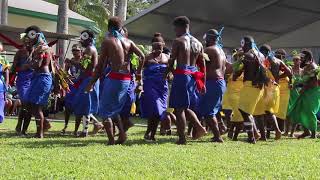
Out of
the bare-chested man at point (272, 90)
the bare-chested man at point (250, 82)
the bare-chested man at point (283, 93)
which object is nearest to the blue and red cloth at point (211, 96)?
the bare-chested man at point (250, 82)

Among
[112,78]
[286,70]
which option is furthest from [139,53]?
[286,70]

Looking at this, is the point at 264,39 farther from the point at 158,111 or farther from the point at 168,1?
the point at 158,111

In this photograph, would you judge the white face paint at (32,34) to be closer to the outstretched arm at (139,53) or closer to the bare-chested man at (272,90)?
the outstretched arm at (139,53)

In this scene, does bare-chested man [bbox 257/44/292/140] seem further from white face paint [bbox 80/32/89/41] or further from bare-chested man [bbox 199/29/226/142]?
white face paint [bbox 80/32/89/41]

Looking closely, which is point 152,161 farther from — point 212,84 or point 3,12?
point 3,12

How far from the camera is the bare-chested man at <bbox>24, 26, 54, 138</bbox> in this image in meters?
8.88

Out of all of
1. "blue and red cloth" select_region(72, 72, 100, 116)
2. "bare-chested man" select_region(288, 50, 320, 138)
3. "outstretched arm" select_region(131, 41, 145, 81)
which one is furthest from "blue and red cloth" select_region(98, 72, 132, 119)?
"bare-chested man" select_region(288, 50, 320, 138)

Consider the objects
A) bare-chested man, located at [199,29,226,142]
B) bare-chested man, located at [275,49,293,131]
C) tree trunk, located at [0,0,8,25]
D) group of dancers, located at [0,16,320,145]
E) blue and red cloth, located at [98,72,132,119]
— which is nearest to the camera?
blue and red cloth, located at [98,72,132,119]

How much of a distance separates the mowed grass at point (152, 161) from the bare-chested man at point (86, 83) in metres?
1.44

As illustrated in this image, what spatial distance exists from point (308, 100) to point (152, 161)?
17.9 ft

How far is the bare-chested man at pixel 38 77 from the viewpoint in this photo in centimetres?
888

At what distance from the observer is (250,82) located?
8.98 metres

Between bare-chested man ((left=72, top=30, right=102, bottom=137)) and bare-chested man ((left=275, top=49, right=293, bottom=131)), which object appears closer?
bare-chested man ((left=72, top=30, right=102, bottom=137))

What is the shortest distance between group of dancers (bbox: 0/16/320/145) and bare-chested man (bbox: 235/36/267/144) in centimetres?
2
